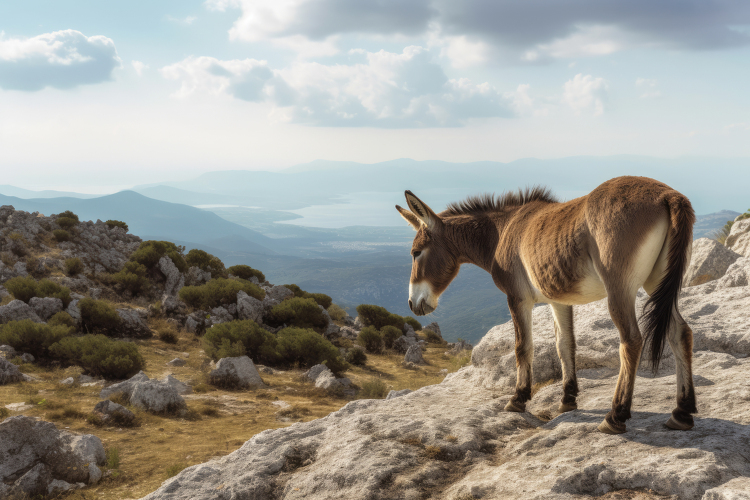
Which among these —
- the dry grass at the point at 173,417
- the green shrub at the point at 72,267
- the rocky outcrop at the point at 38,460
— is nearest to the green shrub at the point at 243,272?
the green shrub at the point at 72,267

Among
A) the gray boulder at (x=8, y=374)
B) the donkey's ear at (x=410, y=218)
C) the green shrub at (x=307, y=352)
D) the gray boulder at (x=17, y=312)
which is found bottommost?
the green shrub at (x=307, y=352)

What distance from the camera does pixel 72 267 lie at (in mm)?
24281

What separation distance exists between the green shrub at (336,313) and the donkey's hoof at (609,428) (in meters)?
25.6

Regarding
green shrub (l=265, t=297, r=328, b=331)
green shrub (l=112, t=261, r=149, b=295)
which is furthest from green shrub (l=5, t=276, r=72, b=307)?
green shrub (l=265, t=297, r=328, b=331)

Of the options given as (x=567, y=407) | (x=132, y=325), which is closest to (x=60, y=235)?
(x=132, y=325)

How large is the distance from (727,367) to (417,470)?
15.5ft

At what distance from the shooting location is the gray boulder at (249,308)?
2166cm

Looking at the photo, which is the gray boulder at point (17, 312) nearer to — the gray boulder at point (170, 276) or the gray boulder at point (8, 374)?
the gray boulder at point (8, 374)

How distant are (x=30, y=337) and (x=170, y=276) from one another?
12499mm

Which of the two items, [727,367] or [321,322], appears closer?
[727,367]

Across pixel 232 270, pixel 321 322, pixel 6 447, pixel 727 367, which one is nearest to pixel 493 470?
pixel 727 367

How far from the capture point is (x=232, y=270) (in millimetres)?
32344

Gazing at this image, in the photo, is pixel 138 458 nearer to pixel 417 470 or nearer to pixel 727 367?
pixel 417 470

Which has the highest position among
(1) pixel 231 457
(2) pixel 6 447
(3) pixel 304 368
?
(1) pixel 231 457
